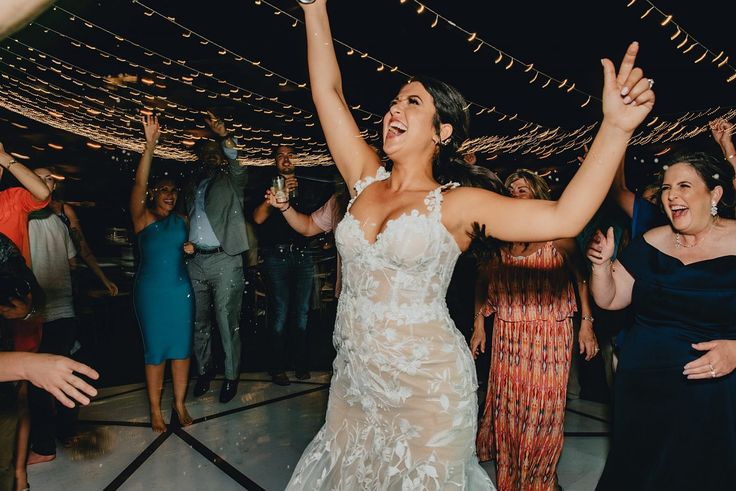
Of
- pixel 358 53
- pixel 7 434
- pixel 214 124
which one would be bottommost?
pixel 7 434

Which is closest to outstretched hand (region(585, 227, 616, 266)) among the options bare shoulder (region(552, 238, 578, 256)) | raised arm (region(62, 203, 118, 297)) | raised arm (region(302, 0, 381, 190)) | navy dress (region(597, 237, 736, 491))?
navy dress (region(597, 237, 736, 491))

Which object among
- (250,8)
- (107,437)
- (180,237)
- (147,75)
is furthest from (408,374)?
(147,75)

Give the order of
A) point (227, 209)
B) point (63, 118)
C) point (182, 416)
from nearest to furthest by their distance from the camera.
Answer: point (182, 416) → point (227, 209) → point (63, 118)

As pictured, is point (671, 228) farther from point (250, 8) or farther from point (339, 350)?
point (250, 8)

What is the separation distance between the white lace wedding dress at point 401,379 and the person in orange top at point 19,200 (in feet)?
6.63

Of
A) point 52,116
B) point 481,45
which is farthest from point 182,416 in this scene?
point 52,116

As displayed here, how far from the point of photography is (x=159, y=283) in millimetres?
3137

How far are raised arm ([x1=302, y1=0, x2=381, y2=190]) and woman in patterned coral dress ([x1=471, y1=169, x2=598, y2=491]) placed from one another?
108 centimetres

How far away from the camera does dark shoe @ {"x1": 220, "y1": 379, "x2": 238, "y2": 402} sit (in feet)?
12.4

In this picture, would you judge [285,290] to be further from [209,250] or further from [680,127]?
[680,127]

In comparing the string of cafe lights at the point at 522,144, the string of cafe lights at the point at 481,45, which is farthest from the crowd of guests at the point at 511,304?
the string of cafe lights at the point at 522,144

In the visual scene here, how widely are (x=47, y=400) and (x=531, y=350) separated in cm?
268

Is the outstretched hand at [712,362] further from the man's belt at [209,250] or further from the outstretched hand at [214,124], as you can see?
the man's belt at [209,250]

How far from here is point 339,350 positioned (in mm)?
1548
